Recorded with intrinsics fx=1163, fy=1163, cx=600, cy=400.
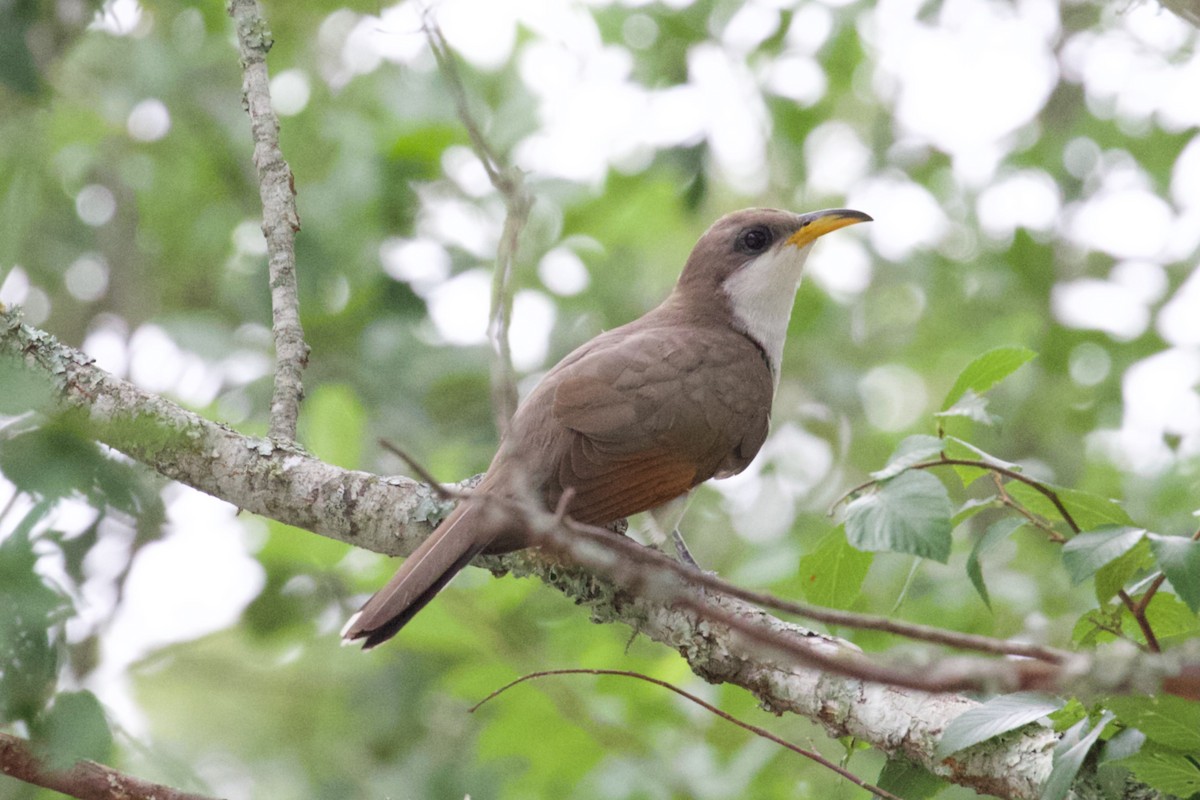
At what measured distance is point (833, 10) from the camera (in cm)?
563

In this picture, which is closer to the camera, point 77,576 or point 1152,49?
point 77,576

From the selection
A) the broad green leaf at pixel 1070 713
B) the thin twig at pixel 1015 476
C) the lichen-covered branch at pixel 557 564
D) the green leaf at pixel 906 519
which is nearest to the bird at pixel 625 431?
the lichen-covered branch at pixel 557 564

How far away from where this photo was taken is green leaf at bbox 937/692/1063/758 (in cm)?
229

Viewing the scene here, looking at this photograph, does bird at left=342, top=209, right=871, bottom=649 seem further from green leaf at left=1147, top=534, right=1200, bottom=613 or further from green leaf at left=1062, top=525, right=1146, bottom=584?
green leaf at left=1147, top=534, right=1200, bottom=613

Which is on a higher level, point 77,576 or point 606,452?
point 77,576

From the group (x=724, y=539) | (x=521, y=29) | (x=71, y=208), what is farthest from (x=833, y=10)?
(x=71, y=208)

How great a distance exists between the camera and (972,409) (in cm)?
267

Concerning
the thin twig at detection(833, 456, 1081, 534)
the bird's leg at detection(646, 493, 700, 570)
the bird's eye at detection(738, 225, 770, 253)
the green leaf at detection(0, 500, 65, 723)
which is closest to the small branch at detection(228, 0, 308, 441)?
the bird's leg at detection(646, 493, 700, 570)

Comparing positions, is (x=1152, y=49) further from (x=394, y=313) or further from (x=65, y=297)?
(x=65, y=297)

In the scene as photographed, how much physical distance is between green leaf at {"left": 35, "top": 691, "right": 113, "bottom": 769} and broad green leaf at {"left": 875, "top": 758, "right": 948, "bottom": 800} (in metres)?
1.67

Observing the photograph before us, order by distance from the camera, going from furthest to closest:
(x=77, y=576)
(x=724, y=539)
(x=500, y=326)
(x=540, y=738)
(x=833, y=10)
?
(x=724, y=539) < (x=833, y=10) < (x=540, y=738) < (x=500, y=326) < (x=77, y=576)

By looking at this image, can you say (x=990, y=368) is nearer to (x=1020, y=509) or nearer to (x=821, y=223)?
(x=1020, y=509)

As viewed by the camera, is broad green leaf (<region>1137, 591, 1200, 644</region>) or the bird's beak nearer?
broad green leaf (<region>1137, 591, 1200, 644</region>)

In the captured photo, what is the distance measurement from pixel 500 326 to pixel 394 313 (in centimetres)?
352
